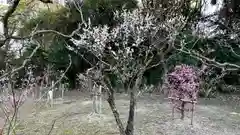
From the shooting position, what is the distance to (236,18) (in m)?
10.7

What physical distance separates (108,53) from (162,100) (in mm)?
1907

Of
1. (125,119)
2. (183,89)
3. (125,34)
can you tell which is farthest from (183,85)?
(125,34)

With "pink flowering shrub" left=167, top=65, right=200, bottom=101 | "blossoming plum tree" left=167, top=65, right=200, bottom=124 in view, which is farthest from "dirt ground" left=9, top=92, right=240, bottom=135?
"pink flowering shrub" left=167, top=65, right=200, bottom=101

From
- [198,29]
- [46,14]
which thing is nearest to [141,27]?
[198,29]

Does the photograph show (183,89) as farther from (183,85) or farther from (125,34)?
(125,34)

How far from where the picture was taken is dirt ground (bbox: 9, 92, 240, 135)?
5895 mm

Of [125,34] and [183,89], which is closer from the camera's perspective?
[183,89]

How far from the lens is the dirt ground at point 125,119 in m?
5.89

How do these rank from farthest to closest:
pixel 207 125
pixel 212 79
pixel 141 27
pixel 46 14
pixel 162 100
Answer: pixel 46 14 → pixel 212 79 → pixel 162 100 → pixel 141 27 → pixel 207 125

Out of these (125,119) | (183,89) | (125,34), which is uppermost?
(125,34)

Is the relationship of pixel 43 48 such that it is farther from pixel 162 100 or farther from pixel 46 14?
pixel 162 100

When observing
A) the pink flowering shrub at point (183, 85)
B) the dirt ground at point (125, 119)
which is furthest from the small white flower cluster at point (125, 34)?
the dirt ground at point (125, 119)

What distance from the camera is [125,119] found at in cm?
A: 656

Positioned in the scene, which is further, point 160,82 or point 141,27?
point 160,82
